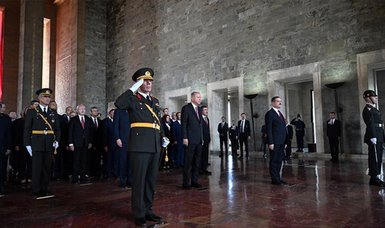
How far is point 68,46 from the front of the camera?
17.4 m

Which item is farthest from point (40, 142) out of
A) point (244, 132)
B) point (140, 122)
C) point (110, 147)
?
point (244, 132)

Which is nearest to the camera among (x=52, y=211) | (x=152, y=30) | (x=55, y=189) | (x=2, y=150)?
(x=52, y=211)

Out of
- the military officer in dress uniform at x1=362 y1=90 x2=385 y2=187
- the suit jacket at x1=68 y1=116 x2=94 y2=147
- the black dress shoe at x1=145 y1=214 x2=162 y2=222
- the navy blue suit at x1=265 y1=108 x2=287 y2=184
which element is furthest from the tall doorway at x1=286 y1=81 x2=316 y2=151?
the black dress shoe at x1=145 y1=214 x2=162 y2=222

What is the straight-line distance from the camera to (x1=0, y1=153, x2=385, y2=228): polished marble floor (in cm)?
273

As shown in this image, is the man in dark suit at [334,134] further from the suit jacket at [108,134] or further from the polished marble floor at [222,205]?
the suit jacket at [108,134]

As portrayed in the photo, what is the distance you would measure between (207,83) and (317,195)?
9118 mm

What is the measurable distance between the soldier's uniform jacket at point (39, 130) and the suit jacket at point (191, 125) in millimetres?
1927

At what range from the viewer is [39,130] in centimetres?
417

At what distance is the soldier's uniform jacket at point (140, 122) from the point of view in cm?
278

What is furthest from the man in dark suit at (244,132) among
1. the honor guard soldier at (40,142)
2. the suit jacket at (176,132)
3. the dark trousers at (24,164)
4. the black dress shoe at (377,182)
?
the honor guard soldier at (40,142)

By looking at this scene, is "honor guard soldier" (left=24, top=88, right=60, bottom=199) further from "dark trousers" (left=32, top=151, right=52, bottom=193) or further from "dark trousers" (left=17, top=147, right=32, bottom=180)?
"dark trousers" (left=17, top=147, right=32, bottom=180)

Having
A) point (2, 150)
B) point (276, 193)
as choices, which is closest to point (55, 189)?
point (2, 150)

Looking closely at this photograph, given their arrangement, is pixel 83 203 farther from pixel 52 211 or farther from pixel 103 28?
pixel 103 28

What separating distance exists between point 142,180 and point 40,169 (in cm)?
213
